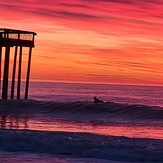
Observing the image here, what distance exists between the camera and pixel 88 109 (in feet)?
135

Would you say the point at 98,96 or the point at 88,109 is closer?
the point at 88,109

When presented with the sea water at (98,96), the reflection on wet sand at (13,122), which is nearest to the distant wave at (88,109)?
the reflection on wet sand at (13,122)

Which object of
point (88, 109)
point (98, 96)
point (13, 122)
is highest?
point (13, 122)

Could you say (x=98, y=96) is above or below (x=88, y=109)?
below

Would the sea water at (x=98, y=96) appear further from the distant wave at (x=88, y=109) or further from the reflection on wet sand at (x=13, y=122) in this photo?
the reflection on wet sand at (x=13, y=122)

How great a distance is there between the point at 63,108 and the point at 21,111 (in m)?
4.19

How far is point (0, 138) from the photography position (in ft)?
63.2

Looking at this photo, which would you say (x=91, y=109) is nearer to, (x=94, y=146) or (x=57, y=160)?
(x=94, y=146)

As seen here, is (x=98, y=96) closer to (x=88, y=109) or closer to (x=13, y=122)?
(x=88, y=109)

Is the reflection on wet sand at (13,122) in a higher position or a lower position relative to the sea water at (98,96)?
higher

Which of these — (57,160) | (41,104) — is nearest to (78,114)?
(41,104)

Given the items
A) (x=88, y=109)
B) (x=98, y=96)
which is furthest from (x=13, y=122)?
(x=98, y=96)

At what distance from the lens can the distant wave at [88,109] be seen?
125 feet

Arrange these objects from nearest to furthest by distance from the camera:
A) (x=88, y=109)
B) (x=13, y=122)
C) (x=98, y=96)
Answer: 1. (x=13, y=122)
2. (x=88, y=109)
3. (x=98, y=96)
